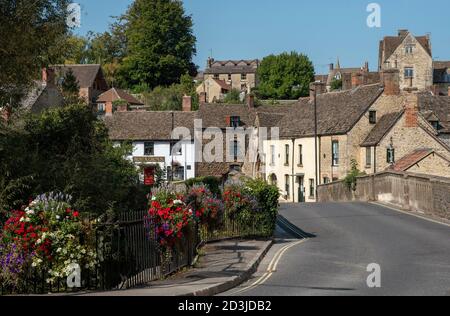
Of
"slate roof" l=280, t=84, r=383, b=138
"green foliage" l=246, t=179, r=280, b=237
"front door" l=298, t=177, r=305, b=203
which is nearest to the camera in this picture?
"green foliage" l=246, t=179, r=280, b=237

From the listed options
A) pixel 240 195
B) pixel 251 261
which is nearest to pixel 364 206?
pixel 240 195

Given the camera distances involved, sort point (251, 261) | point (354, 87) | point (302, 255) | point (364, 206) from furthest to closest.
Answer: point (354, 87) → point (364, 206) → point (302, 255) → point (251, 261)

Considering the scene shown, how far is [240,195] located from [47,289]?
41.1 ft

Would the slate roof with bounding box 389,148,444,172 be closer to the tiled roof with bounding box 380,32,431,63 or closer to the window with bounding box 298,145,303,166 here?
the window with bounding box 298,145,303,166

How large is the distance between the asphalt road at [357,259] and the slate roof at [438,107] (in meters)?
28.4

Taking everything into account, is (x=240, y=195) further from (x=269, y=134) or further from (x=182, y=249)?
(x=269, y=134)

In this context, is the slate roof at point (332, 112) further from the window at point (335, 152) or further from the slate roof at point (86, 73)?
the slate roof at point (86, 73)

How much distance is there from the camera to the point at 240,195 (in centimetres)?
2630

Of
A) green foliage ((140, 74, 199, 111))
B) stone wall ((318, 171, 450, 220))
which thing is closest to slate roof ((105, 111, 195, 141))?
green foliage ((140, 74, 199, 111))

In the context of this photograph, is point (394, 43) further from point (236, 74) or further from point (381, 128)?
point (381, 128)

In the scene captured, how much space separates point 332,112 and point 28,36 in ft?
156

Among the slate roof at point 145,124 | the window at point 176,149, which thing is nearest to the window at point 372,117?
the slate roof at point 145,124

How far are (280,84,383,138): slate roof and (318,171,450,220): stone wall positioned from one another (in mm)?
7081

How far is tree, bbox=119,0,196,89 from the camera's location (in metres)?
113
